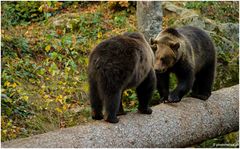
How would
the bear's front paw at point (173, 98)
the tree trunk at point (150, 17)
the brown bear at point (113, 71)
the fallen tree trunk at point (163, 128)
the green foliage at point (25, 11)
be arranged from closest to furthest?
the fallen tree trunk at point (163, 128) < the brown bear at point (113, 71) < the bear's front paw at point (173, 98) < the tree trunk at point (150, 17) < the green foliage at point (25, 11)

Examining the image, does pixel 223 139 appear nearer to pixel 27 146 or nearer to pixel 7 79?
pixel 7 79

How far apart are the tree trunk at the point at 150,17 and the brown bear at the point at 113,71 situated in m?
4.12

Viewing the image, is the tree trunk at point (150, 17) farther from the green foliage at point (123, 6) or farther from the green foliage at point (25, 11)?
the green foliage at point (25, 11)

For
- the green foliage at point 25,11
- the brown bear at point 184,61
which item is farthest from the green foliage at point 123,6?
the brown bear at point 184,61

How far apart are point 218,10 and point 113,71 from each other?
8.73 metres

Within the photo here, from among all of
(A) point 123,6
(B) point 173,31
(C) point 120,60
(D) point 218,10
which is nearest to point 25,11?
(A) point 123,6

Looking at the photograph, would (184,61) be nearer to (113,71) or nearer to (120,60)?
(120,60)

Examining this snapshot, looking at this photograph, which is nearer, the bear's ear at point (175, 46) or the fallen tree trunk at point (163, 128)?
the fallen tree trunk at point (163, 128)

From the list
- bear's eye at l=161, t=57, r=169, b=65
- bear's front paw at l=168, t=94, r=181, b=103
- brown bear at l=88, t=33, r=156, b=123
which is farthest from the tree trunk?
brown bear at l=88, t=33, r=156, b=123

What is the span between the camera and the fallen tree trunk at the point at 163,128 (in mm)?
5457

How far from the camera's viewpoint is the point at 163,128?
6.29 metres

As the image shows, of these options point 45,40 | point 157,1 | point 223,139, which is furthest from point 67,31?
point 223,139

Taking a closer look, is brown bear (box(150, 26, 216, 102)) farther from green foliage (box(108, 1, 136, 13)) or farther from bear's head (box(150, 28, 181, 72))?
green foliage (box(108, 1, 136, 13))

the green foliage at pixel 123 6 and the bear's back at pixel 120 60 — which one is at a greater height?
the bear's back at pixel 120 60
